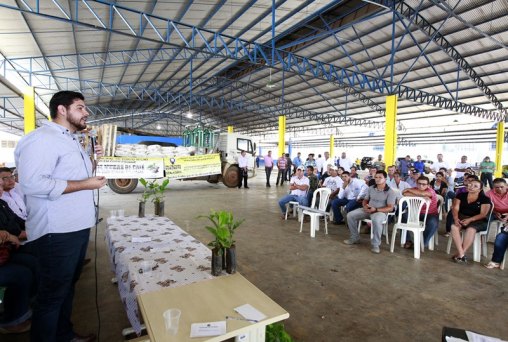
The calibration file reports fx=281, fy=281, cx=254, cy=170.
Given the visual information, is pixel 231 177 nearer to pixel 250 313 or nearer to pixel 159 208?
pixel 159 208

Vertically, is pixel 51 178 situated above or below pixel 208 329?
above

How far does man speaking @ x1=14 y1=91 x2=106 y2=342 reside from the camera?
57.6 inches

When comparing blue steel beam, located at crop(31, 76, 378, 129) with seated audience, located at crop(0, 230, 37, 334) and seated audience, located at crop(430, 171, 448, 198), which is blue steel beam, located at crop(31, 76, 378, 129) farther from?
seated audience, located at crop(0, 230, 37, 334)

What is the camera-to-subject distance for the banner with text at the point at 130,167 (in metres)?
7.87

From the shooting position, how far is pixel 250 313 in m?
1.40

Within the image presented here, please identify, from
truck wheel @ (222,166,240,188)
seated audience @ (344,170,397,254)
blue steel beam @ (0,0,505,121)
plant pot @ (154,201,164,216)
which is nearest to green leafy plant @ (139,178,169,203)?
plant pot @ (154,201,164,216)

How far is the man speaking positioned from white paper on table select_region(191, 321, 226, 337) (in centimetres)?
89

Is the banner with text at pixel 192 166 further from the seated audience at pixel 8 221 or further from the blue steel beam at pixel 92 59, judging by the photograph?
the seated audience at pixel 8 221

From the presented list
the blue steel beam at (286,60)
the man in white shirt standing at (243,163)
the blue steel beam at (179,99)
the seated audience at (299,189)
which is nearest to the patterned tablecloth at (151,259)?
the seated audience at (299,189)

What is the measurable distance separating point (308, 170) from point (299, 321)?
16.0 feet

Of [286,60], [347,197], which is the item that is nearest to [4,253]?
[347,197]

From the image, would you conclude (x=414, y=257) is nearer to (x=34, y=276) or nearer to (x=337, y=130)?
(x=34, y=276)

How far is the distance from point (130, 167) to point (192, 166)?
1.89 m

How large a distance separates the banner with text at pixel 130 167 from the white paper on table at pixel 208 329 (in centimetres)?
752
